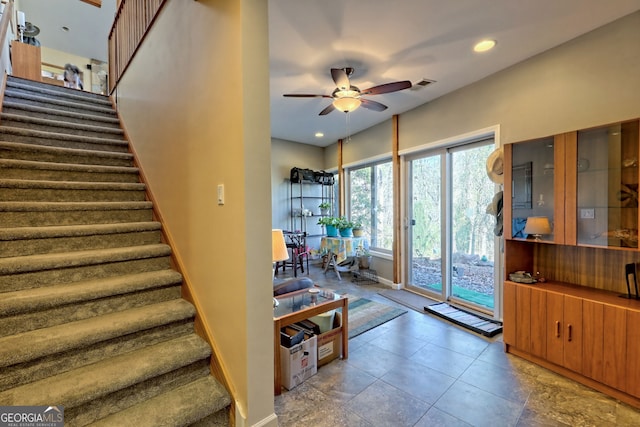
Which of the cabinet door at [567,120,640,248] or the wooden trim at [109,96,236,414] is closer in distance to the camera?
the wooden trim at [109,96,236,414]

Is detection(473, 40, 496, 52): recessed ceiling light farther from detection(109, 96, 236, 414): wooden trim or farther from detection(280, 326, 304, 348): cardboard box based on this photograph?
detection(109, 96, 236, 414): wooden trim

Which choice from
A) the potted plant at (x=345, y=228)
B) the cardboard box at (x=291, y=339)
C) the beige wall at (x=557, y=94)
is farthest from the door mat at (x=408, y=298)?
the beige wall at (x=557, y=94)

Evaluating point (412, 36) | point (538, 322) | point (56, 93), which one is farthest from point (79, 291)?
point (56, 93)

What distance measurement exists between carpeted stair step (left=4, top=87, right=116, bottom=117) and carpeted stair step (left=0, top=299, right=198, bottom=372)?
3.17 meters

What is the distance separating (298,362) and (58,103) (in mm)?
4128

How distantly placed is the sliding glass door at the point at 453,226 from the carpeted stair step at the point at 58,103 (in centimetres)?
454

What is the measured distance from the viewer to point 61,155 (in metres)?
2.67

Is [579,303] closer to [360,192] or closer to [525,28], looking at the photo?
[525,28]

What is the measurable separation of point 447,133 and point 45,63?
846cm

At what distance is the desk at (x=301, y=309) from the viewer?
6.84 feet

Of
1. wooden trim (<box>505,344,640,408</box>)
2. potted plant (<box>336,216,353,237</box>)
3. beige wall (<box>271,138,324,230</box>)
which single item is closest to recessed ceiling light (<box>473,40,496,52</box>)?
wooden trim (<box>505,344,640,408</box>)

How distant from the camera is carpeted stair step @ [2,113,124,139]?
2791 mm

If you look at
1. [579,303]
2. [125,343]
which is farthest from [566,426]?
[125,343]

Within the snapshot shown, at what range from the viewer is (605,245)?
6.84 ft
